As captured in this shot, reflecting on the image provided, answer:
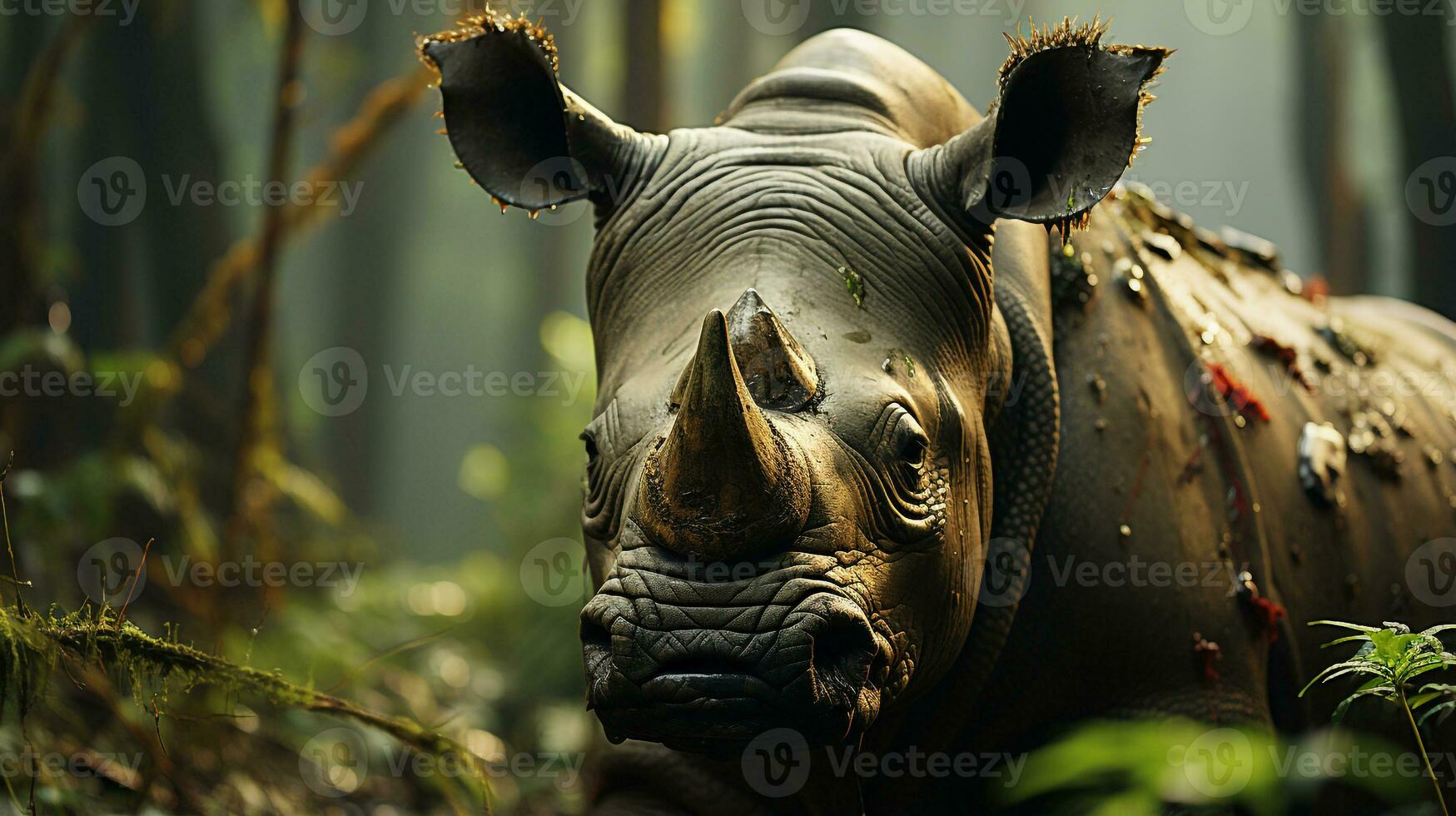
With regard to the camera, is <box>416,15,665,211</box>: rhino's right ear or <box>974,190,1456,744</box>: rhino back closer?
<box>416,15,665,211</box>: rhino's right ear

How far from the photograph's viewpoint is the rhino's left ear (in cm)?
354

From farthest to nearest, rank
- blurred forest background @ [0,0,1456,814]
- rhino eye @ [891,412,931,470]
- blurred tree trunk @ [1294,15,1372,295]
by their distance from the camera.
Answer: blurred tree trunk @ [1294,15,1372,295]
blurred forest background @ [0,0,1456,814]
rhino eye @ [891,412,931,470]

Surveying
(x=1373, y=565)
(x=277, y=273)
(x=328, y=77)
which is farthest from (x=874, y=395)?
(x=328, y=77)

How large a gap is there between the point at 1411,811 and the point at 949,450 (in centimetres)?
162

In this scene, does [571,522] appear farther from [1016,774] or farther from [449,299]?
[449,299]

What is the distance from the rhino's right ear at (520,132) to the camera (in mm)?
3936
